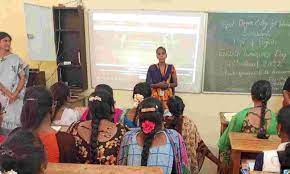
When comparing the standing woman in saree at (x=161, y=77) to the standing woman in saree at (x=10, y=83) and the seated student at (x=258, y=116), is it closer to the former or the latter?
the standing woman in saree at (x=10, y=83)

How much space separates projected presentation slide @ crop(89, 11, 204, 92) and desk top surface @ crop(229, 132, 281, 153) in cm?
221

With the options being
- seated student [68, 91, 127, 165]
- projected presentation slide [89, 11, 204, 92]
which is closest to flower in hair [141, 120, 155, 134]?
seated student [68, 91, 127, 165]

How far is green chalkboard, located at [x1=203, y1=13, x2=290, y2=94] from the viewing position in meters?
4.42

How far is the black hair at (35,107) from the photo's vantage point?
1876mm

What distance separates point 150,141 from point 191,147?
0.91 m

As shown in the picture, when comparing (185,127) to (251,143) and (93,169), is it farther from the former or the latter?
(93,169)

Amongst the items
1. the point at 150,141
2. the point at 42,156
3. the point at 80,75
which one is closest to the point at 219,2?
the point at 80,75

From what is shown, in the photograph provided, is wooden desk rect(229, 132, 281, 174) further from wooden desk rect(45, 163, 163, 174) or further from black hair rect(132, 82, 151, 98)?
wooden desk rect(45, 163, 163, 174)

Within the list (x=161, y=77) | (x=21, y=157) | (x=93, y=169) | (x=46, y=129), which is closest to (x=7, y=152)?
(x=21, y=157)

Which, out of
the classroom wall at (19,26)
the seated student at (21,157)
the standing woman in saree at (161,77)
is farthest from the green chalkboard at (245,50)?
the seated student at (21,157)

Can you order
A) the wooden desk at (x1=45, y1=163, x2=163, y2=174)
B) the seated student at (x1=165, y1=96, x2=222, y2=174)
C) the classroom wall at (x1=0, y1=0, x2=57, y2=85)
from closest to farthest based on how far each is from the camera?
the wooden desk at (x1=45, y1=163, x2=163, y2=174) < the seated student at (x1=165, y1=96, x2=222, y2=174) < the classroom wall at (x1=0, y1=0, x2=57, y2=85)

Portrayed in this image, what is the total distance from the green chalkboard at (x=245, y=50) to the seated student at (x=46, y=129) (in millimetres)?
3084

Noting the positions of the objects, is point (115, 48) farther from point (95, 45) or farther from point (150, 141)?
point (150, 141)

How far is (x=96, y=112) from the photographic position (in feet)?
6.75
